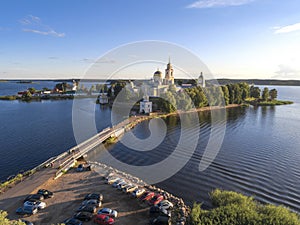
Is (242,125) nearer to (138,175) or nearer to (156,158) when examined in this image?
(156,158)

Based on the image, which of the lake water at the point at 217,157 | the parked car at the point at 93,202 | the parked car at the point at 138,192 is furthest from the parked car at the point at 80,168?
the parked car at the point at 138,192

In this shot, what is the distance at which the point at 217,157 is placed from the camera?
22703 mm

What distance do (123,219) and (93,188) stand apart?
421 centimetres

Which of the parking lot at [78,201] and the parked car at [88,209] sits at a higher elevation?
the parked car at [88,209]

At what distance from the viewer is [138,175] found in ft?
60.4

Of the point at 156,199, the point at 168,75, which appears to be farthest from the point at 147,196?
the point at 168,75

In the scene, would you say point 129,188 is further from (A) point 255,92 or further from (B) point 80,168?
(A) point 255,92

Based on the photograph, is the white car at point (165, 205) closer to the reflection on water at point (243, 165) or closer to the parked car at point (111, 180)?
the reflection on water at point (243, 165)

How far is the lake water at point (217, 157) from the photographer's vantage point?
54.8 ft

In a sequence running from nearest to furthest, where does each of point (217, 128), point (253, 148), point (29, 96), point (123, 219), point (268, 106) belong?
point (123, 219)
point (253, 148)
point (217, 128)
point (268, 106)
point (29, 96)

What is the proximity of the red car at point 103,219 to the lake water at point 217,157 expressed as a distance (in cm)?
602

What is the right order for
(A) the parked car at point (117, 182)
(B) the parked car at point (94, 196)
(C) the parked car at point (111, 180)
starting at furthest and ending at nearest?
(C) the parked car at point (111, 180)
(A) the parked car at point (117, 182)
(B) the parked car at point (94, 196)

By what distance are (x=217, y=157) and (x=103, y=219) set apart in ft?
48.7

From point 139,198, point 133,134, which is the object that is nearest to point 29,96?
point 133,134
